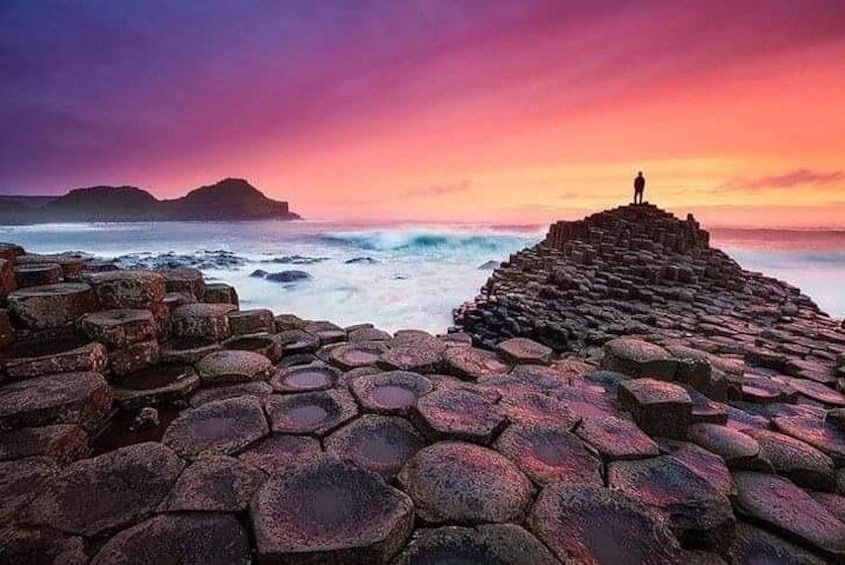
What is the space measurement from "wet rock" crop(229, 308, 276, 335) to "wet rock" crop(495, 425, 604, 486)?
9.40ft

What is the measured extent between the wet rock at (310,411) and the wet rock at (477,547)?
3.33 ft

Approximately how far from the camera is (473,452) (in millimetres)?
2127

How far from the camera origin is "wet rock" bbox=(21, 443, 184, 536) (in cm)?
163

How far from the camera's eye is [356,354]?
3754mm

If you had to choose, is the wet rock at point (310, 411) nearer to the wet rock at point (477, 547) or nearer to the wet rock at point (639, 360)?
the wet rock at point (477, 547)

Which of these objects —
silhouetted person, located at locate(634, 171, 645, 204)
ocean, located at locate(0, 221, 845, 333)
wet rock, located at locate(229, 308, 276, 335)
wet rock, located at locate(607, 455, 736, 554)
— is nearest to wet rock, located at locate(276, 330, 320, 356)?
wet rock, located at locate(229, 308, 276, 335)

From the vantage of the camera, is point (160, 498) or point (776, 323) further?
point (776, 323)

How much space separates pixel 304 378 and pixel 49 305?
6.67 feet

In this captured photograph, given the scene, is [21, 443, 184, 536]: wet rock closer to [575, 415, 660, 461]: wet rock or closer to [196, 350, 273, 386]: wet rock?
[196, 350, 273, 386]: wet rock

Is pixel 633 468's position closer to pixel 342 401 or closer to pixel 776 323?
pixel 342 401

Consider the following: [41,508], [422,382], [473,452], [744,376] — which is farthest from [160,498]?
[744,376]

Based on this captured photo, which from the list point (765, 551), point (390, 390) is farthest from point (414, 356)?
point (765, 551)

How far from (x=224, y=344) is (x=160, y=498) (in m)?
2.23

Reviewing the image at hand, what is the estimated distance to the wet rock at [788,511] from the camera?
1.92 meters
